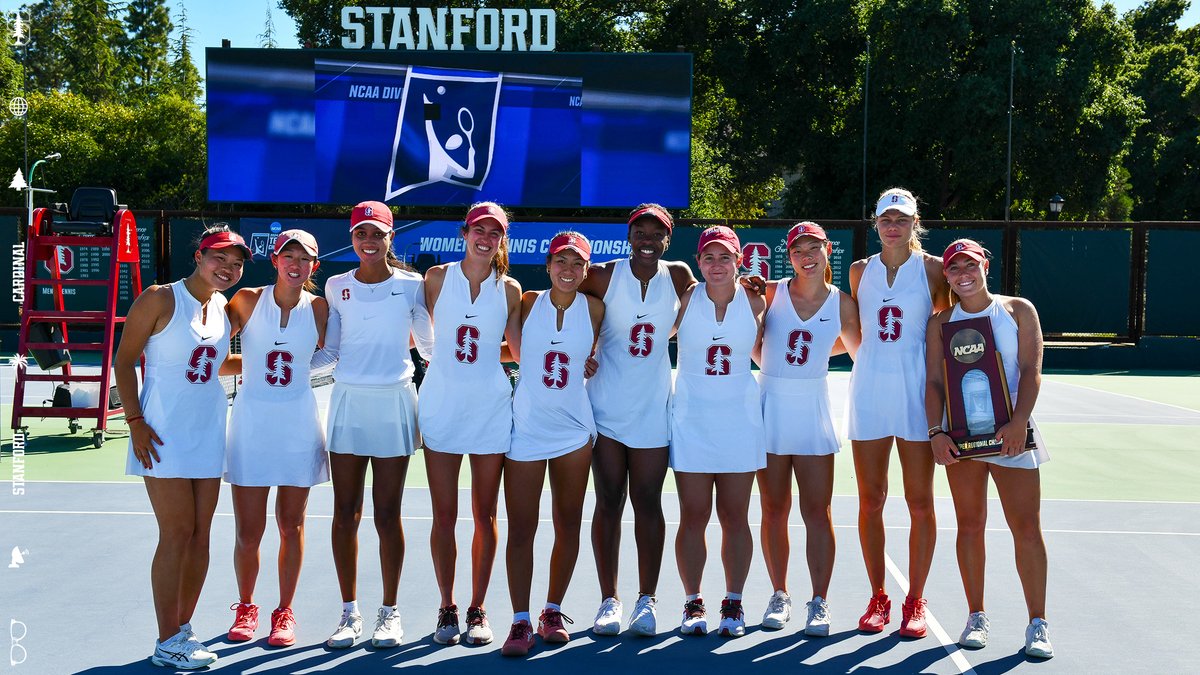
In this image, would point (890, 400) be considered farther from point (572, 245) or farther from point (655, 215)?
point (572, 245)

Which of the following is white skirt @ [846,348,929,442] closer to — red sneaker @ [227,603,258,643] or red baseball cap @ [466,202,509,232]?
red baseball cap @ [466,202,509,232]

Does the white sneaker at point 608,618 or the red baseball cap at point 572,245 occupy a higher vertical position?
the red baseball cap at point 572,245

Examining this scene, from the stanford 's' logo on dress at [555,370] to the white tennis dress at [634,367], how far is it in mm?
226

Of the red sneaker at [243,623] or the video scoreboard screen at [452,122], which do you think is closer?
the red sneaker at [243,623]

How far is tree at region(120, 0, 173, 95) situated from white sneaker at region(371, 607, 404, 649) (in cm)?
6033

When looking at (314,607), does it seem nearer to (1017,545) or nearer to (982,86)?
(1017,545)

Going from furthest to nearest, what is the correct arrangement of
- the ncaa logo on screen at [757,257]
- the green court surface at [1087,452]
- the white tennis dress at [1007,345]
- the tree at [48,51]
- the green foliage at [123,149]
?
1. the tree at [48,51]
2. the green foliage at [123,149]
3. the ncaa logo on screen at [757,257]
4. the green court surface at [1087,452]
5. the white tennis dress at [1007,345]

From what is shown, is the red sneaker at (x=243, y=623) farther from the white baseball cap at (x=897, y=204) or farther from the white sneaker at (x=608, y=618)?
the white baseball cap at (x=897, y=204)

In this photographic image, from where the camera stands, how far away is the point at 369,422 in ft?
15.4

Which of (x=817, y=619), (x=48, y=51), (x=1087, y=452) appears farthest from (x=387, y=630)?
(x=48, y=51)

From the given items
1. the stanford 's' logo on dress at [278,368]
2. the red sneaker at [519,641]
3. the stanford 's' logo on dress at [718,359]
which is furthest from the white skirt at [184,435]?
the stanford 's' logo on dress at [718,359]

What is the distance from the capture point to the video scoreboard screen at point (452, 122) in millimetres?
18234

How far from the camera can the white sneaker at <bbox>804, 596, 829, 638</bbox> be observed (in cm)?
487

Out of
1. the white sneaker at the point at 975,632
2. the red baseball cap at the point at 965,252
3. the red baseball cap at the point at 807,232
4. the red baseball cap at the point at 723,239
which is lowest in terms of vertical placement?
the white sneaker at the point at 975,632
